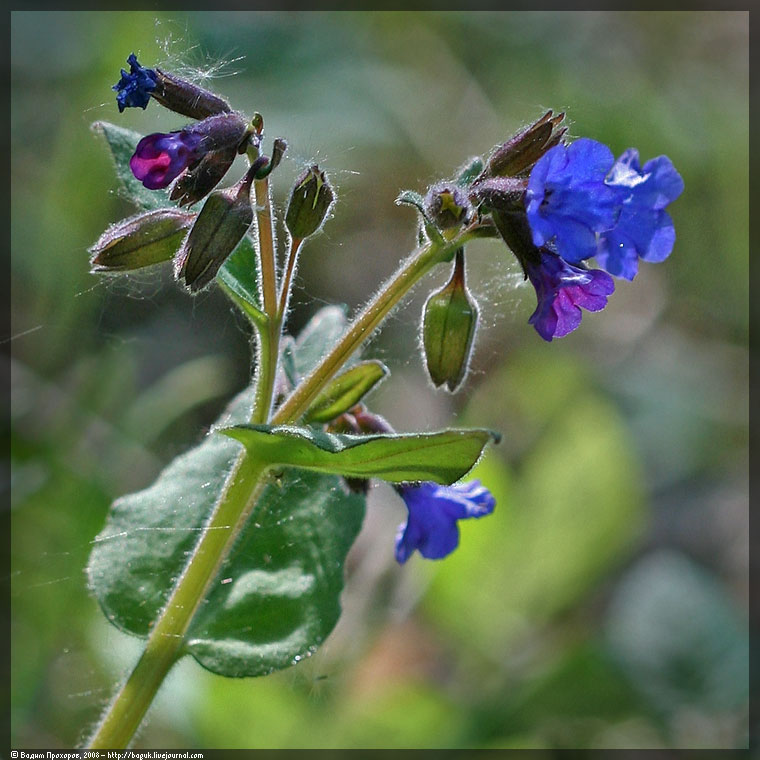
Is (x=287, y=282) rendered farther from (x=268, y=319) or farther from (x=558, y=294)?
(x=558, y=294)

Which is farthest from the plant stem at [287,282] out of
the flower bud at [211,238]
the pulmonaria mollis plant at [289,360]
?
the flower bud at [211,238]

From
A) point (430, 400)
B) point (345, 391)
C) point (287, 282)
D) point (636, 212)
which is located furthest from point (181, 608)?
point (430, 400)

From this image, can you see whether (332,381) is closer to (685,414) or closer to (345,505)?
(345,505)

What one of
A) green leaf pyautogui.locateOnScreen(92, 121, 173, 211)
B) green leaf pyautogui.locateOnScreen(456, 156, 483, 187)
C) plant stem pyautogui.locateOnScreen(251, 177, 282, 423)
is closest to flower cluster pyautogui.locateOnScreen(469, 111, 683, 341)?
green leaf pyautogui.locateOnScreen(456, 156, 483, 187)

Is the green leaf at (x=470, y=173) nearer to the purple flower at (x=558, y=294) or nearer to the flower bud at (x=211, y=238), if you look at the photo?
the purple flower at (x=558, y=294)

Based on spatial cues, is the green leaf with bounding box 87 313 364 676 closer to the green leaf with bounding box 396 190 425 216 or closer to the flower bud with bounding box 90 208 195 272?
the flower bud with bounding box 90 208 195 272

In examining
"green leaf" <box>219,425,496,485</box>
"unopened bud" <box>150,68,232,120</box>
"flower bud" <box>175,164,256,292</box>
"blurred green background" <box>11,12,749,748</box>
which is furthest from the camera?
"blurred green background" <box>11,12,749,748</box>
